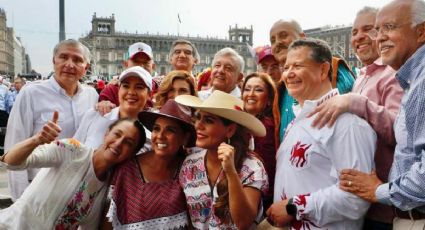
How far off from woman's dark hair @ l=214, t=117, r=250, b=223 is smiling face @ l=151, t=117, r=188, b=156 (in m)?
0.33

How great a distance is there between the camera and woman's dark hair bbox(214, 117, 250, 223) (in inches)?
96.7

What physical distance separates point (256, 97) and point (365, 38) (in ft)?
3.09

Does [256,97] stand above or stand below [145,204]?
above

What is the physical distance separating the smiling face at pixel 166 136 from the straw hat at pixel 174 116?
0.12ft

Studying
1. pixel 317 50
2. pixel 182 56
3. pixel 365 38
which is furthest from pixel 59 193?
pixel 182 56

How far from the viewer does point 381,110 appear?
7.63ft

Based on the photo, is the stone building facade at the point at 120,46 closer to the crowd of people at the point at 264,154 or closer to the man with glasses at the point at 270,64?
the man with glasses at the point at 270,64

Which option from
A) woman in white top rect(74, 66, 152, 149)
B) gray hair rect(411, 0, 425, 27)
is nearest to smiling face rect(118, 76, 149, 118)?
woman in white top rect(74, 66, 152, 149)

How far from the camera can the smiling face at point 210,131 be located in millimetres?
2578

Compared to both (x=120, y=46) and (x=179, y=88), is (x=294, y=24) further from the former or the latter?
(x=120, y=46)

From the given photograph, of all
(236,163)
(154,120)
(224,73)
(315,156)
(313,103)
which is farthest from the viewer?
(224,73)

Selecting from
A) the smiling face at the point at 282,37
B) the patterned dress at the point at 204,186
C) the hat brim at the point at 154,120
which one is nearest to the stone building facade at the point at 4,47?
the smiling face at the point at 282,37

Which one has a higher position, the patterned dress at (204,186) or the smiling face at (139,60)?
the smiling face at (139,60)

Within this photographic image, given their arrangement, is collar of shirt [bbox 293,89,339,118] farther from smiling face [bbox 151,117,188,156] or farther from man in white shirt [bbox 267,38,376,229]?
smiling face [bbox 151,117,188,156]
